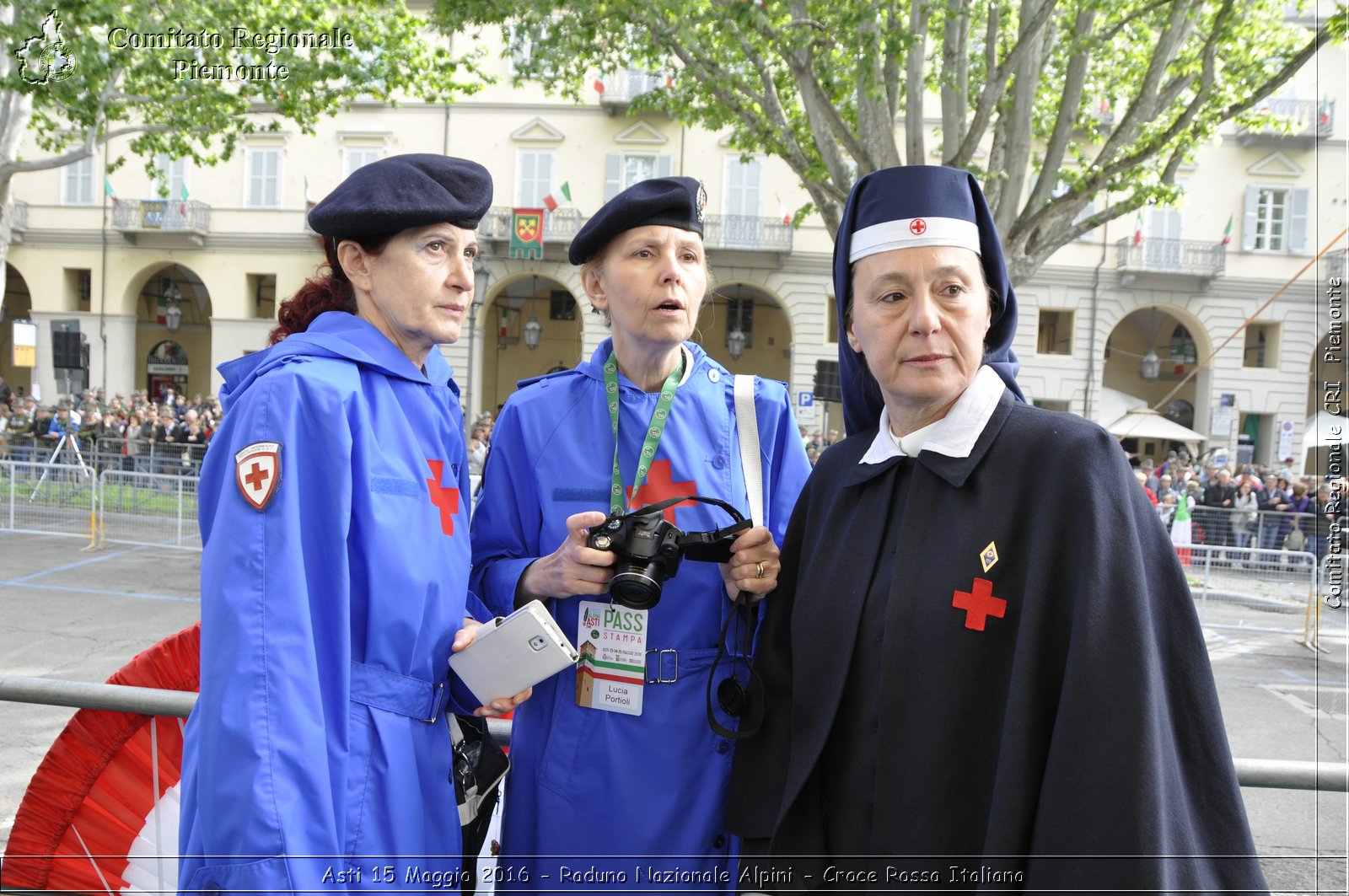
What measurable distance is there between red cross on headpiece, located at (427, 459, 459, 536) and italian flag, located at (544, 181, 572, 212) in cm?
2669

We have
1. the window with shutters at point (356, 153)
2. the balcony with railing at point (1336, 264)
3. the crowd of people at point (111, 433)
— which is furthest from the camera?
the window with shutters at point (356, 153)

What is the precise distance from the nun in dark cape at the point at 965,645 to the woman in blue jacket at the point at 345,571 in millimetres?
715

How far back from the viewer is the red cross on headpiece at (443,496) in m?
1.98

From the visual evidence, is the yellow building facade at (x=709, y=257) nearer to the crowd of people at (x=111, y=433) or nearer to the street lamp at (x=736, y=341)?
the street lamp at (x=736, y=341)

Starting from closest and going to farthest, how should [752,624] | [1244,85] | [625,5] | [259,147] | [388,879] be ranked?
→ [388,879] → [752,624] → [625,5] → [1244,85] → [259,147]

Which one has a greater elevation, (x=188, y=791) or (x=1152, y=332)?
(x=1152, y=332)

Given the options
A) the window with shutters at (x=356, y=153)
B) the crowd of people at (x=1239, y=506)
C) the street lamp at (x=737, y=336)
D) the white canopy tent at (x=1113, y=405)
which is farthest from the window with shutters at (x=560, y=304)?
the crowd of people at (x=1239, y=506)

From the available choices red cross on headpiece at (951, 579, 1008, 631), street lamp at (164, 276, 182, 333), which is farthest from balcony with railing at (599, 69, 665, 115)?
red cross on headpiece at (951, 579, 1008, 631)

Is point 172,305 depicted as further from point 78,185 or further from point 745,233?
point 745,233

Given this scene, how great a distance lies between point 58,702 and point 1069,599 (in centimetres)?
258

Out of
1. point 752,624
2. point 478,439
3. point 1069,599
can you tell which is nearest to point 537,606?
point 752,624

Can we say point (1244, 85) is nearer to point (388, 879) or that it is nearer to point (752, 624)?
point (752, 624)

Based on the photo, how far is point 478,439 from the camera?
18.8 meters

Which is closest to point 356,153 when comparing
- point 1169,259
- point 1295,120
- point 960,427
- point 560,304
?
point 560,304
